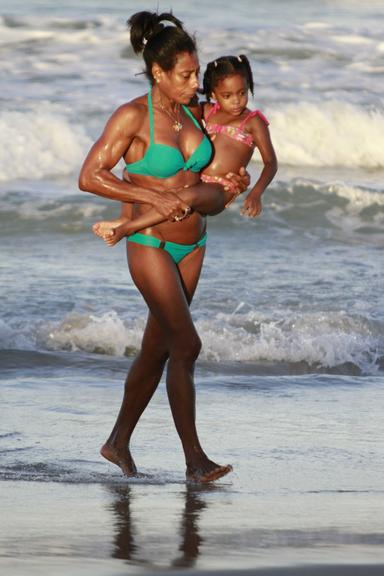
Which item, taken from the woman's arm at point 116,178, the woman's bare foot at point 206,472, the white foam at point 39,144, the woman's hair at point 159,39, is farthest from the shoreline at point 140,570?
the white foam at point 39,144

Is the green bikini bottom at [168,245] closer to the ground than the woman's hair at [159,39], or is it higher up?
closer to the ground

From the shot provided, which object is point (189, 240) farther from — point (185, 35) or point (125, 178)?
point (185, 35)

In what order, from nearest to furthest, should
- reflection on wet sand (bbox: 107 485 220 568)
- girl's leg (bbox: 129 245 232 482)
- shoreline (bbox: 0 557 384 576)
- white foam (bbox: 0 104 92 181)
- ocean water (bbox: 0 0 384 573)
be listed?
shoreline (bbox: 0 557 384 576)
reflection on wet sand (bbox: 107 485 220 568)
ocean water (bbox: 0 0 384 573)
girl's leg (bbox: 129 245 232 482)
white foam (bbox: 0 104 92 181)

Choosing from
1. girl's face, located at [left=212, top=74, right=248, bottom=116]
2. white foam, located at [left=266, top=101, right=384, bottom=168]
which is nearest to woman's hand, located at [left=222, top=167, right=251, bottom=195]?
girl's face, located at [left=212, top=74, right=248, bottom=116]

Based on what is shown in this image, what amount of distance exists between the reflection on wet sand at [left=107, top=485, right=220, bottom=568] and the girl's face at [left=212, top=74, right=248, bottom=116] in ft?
4.94

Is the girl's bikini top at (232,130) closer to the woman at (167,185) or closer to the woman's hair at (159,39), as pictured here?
the woman at (167,185)

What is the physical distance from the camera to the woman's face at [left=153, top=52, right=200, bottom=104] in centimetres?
581

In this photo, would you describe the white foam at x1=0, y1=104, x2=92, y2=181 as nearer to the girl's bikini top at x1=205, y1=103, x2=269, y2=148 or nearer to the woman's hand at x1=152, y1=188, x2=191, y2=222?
the girl's bikini top at x1=205, y1=103, x2=269, y2=148

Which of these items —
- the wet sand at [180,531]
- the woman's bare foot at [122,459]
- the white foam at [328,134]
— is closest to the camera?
the wet sand at [180,531]

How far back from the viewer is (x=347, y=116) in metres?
18.3

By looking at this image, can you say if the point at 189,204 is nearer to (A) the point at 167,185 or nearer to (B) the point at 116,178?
(A) the point at 167,185

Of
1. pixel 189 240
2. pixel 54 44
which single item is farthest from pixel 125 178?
pixel 54 44

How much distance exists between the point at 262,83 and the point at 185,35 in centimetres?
1381

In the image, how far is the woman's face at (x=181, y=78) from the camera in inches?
229
